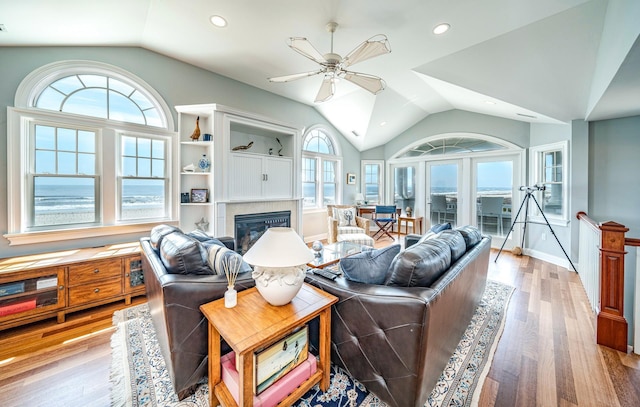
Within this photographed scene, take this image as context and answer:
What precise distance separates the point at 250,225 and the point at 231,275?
2.44 m

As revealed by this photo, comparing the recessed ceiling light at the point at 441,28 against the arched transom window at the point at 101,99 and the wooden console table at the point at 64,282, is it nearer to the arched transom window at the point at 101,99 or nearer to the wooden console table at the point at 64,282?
the arched transom window at the point at 101,99

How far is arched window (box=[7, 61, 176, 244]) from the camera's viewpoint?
8.39 ft

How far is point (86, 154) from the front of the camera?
2.92 m

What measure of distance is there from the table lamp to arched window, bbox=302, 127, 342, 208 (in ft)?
13.4

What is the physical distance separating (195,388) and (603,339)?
3.14 meters

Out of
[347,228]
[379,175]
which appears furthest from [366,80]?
[379,175]

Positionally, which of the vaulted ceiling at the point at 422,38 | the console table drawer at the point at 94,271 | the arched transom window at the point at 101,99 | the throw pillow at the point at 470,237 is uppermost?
the vaulted ceiling at the point at 422,38

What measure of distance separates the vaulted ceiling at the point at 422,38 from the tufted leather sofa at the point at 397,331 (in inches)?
86.9

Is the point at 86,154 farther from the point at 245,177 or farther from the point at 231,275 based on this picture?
the point at 231,275

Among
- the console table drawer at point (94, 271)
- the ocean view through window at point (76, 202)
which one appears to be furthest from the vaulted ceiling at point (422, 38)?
the console table drawer at point (94, 271)

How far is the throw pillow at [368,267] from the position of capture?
62.5 inches

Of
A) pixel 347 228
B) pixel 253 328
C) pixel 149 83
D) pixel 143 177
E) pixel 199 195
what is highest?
pixel 149 83

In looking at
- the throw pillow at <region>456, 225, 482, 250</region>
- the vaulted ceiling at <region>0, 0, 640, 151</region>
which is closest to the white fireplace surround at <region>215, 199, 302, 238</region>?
the vaulted ceiling at <region>0, 0, 640, 151</region>

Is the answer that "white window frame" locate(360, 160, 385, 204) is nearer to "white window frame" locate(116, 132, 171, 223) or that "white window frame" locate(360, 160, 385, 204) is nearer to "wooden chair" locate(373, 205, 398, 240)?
"wooden chair" locate(373, 205, 398, 240)
